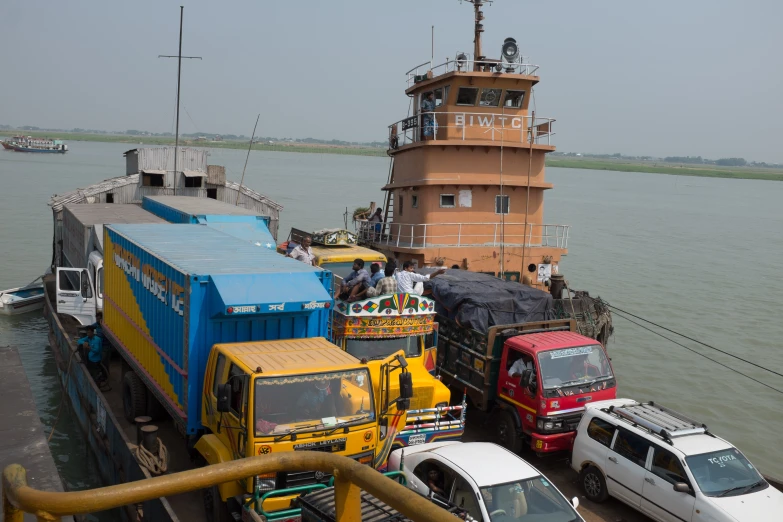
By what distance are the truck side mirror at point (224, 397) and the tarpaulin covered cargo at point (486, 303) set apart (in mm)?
6265

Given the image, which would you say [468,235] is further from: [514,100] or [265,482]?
[265,482]

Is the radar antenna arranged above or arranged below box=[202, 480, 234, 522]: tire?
above

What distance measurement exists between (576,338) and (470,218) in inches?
391

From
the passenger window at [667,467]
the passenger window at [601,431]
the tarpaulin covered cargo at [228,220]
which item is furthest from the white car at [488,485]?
the tarpaulin covered cargo at [228,220]

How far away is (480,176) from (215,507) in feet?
49.1

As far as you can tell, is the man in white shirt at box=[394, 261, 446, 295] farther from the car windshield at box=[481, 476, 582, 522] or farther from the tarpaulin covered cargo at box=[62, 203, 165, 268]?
the tarpaulin covered cargo at box=[62, 203, 165, 268]

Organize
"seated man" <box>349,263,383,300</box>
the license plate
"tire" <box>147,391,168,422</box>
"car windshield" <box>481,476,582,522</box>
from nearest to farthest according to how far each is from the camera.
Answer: "car windshield" <box>481,476,582,522</box>
the license plate
"tire" <box>147,391,168,422</box>
"seated man" <box>349,263,383,300</box>

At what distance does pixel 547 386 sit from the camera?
11.8m

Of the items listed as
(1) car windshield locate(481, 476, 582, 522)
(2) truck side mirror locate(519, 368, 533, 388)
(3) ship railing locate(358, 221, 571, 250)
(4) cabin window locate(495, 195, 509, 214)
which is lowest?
(1) car windshield locate(481, 476, 582, 522)

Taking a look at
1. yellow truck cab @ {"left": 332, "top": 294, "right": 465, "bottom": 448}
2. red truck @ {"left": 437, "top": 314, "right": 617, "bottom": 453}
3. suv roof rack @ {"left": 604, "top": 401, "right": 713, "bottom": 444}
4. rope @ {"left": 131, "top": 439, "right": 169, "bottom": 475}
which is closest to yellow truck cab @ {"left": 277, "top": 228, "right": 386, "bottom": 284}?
yellow truck cab @ {"left": 332, "top": 294, "right": 465, "bottom": 448}

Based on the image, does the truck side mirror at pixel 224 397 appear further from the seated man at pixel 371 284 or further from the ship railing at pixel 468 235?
the ship railing at pixel 468 235

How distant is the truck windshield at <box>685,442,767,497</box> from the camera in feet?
30.9

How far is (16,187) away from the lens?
233ft

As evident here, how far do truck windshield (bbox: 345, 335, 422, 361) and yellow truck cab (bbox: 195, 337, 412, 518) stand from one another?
3278mm
